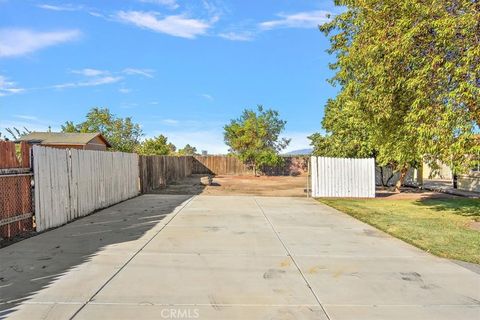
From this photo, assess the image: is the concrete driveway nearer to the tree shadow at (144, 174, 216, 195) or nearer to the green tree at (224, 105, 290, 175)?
the tree shadow at (144, 174, 216, 195)

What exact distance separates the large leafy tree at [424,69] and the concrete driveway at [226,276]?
11.1ft

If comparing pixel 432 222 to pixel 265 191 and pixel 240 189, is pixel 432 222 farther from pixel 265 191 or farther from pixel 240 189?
pixel 240 189

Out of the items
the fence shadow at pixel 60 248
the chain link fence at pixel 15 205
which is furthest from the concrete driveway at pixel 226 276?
the chain link fence at pixel 15 205

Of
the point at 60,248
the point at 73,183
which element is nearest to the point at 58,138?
the point at 73,183

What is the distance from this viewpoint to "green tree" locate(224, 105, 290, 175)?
40.0 meters

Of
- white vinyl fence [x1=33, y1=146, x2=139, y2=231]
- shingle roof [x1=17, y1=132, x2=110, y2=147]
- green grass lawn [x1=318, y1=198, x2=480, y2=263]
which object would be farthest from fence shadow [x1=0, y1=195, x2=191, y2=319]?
shingle roof [x1=17, y1=132, x2=110, y2=147]

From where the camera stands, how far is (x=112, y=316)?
4.16 meters

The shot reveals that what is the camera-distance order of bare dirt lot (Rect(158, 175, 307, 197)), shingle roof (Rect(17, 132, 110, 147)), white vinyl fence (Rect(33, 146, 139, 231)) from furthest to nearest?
1. shingle roof (Rect(17, 132, 110, 147))
2. bare dirt lot (Rect(158, 175, 307, 197))
3. white vinyl fence (Rect(33, 146, 139, 231))

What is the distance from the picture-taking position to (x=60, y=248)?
7273 millimetres

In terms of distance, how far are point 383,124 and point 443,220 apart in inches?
144

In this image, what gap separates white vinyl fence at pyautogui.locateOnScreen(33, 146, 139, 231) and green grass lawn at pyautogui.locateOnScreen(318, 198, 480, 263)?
26.4 ft

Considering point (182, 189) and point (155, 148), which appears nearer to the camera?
point (182, 189)

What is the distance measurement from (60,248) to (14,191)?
6.39ft

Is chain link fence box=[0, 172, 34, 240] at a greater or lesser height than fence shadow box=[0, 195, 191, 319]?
greater
